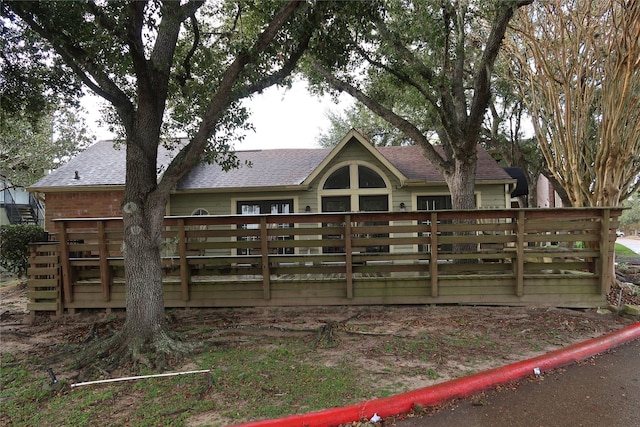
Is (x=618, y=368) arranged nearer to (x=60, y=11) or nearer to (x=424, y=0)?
(x=424, y=0)

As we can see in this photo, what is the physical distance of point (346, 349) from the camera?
4469 mm

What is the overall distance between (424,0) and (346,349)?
6.81m

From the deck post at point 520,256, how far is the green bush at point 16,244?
10188 millimetres

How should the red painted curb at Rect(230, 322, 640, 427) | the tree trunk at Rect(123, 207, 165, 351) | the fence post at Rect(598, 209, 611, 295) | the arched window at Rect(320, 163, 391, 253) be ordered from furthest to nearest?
the arched window at Rect(320, 163, 391, 253), the fence post at Rect(598, 209, 611, 295), the tree trunk at Rect(123, 207, 165, 351), the red painted curb at Rect(230, 322, 640, 427)

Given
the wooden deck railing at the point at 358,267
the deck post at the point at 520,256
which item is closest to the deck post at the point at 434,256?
the wooden deck railing at the point at 358,267

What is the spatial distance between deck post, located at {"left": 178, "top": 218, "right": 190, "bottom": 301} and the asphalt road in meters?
4.27

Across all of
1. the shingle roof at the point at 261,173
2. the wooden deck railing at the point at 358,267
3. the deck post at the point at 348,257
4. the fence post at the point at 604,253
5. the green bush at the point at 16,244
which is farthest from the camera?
the shingle roof at the point at 261,173

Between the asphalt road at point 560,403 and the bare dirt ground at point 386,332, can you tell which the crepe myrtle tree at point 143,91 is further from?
the asphalt road at point 560,403

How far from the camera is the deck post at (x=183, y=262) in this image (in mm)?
6133

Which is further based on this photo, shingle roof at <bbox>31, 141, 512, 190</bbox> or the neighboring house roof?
shingle roof at <bbox>31, 141, 512, 190</bbox>

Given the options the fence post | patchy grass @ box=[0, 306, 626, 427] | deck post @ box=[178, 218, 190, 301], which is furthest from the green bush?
the fence post

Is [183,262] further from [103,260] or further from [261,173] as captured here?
[261,173]

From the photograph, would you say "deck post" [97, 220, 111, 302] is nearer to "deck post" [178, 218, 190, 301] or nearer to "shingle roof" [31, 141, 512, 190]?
"deck post" [178, 218, 190, 301]

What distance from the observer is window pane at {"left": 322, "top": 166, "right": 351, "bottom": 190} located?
37.0ft
